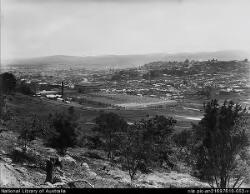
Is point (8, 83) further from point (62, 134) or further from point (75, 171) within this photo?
point (75, 171)

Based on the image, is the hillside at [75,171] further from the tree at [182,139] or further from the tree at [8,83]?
the tree at [8,83]

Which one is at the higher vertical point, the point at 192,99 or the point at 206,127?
the point at 206,127

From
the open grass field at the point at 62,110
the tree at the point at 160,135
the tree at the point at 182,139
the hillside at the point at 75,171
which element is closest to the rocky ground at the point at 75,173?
the hillside at the point at 75,171

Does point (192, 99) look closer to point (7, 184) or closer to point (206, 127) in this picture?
point (206, 127)

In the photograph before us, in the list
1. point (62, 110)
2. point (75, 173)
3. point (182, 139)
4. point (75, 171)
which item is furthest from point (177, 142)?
point (62, 110)

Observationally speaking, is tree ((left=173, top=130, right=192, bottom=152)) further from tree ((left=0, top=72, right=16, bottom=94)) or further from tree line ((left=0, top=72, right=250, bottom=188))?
tree ((left=0, top=72, right=16, bottom=94))

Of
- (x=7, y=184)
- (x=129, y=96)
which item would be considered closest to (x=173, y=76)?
(x=129, y=96)

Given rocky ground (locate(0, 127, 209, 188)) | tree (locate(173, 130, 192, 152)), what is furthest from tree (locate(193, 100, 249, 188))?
tree (locate(173, 130, 192, 152))

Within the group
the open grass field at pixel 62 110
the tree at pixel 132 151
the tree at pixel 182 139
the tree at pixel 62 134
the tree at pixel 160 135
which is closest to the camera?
the tree at pixel 132 151

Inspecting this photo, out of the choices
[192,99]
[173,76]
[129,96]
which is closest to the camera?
[192,99]
